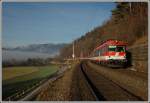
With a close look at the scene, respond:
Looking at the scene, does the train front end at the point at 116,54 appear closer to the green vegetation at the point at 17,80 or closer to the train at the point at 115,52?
the train at the point at 115,52

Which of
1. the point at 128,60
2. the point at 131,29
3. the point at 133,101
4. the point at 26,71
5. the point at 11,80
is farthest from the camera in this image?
the point at 26,71

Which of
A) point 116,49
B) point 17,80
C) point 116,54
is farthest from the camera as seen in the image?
point 17,80

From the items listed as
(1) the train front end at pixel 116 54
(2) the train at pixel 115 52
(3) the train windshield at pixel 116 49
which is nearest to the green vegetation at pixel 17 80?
(2) the train at pixel 115 52

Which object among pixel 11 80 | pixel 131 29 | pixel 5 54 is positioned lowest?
pixel 11 80

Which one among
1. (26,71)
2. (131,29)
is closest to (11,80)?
(26,71)

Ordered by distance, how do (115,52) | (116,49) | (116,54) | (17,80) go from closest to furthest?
(116,54)
(115,52)
(116,49)
(17,80)

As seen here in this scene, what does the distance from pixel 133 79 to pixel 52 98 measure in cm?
515

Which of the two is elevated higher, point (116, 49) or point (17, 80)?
point (116, 49)

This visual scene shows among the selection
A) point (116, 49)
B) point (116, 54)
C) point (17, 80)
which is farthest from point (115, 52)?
point (17, 80)

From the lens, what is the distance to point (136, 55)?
27.9m

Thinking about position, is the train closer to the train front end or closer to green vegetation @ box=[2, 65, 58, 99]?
the train front end

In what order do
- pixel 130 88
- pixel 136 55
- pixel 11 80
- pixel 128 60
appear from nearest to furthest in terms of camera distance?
pixel 130 88 → pixel 136 55 → pixel 128 60 → pixel 11 80

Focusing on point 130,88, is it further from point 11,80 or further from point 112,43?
point 11,80

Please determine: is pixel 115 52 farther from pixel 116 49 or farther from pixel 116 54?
pixel 116 49
